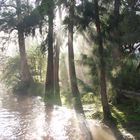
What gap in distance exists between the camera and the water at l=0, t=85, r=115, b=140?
13.1m

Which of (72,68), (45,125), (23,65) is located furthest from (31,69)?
(45,125)

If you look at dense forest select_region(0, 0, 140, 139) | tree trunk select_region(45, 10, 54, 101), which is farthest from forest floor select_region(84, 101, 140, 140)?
tree trunk select_region(45, 10, 54, 101)

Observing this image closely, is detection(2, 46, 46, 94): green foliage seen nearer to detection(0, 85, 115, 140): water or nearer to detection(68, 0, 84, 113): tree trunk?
detection(68, 0, 84, 113): tree trunk

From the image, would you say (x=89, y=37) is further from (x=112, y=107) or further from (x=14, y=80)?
(x=14, y=80)

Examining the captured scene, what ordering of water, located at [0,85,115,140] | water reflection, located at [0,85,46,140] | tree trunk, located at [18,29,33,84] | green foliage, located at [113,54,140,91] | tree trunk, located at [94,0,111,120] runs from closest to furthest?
water, located at [0,85,115,140] < water reflection, located at [0,85,46,140] < tree trunk, located at [94,0,111,120] < green foliage, located at [113,54,140,91] < tree trunk, located at [18,29,33,84]

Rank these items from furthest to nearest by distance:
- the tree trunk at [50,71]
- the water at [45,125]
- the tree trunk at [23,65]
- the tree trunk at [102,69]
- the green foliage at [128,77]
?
1. the tree trunk at [23,65]
2. the tree trunk at [50,71]
3. the green foliage at [128,77]
4. the tree trunk at [102,69]
5. the water at [45,125]

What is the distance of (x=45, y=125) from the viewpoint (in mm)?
15266

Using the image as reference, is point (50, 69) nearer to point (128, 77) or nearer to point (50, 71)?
point (50, 71)

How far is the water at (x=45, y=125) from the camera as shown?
517 inches

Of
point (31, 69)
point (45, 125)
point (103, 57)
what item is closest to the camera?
point (103, 57)

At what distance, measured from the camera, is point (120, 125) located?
1398cm

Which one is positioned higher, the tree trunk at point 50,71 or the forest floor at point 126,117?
the tree trunk at point 50,71

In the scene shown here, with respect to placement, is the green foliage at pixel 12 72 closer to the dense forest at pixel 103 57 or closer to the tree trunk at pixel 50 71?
the tree trunk at pixel 50 71

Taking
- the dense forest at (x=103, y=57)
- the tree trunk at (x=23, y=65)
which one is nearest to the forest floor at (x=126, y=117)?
the dense forest at (x=103, y=57)
